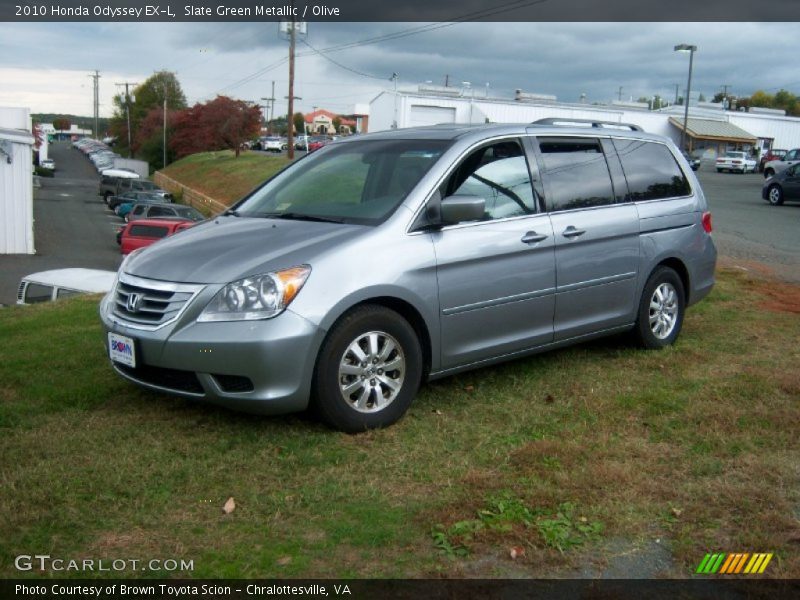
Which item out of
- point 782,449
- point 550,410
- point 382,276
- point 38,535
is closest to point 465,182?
point 382,276

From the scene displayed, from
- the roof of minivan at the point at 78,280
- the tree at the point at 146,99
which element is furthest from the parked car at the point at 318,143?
the tree at the point at 146,99

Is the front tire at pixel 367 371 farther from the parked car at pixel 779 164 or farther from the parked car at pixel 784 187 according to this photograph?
the parked car at pixel 779 164

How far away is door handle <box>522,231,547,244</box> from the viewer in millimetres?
5479

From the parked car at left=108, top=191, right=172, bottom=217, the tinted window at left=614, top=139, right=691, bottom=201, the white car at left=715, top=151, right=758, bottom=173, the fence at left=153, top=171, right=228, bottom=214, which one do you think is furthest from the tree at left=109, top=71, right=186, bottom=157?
the tinted window at left=614, top=139, right=691, bottom=201

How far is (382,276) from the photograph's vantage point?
15.4 feet

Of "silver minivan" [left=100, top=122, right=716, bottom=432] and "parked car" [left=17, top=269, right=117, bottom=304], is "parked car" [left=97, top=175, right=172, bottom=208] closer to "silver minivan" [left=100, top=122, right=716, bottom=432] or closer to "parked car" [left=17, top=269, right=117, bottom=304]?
"parked car" [left=17, top=269, right=117, bottom=304]

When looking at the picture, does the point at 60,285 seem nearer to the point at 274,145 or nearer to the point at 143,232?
the point at 143,232

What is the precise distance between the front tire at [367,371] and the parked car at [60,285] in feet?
25.9

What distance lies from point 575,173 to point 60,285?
852cm

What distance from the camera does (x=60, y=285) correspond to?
12.0 m

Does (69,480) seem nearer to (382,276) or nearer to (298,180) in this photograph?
(382,276)

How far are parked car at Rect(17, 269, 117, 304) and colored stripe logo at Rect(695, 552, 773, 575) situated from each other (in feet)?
32.3

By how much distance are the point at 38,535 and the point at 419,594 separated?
1592mm

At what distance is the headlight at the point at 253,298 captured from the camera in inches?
173
